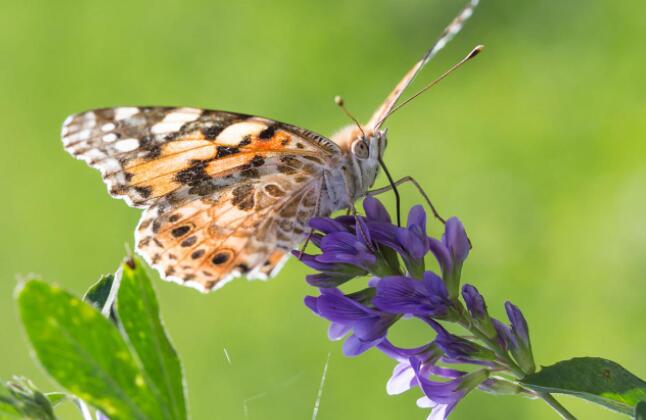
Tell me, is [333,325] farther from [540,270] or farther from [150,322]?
[540,270]

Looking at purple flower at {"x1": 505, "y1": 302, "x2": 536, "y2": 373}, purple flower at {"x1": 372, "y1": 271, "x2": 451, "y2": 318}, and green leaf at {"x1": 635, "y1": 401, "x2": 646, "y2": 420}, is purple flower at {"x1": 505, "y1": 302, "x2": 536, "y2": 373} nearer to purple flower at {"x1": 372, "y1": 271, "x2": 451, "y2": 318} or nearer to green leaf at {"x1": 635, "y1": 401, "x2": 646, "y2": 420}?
purple flower at {"x1": 372, "y1": 271, "x2": 451, "y2": 318}

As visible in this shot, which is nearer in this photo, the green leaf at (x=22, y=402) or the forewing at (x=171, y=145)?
the green leaf at (x=22, y=402)

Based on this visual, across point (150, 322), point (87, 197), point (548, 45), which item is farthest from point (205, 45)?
point (150, 322)

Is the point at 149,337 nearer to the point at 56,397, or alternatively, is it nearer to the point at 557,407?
the point at 56,397

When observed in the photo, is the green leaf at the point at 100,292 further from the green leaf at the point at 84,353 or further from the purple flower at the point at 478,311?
the purple flower at the point at 478,311

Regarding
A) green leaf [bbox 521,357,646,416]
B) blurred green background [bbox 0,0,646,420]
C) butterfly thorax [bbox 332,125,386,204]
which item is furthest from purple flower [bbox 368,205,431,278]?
blurred green background [bbox 0,0,646,420]

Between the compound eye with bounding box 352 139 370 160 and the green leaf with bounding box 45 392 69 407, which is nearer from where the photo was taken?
the green leaf with bounding box 45 392 69 407

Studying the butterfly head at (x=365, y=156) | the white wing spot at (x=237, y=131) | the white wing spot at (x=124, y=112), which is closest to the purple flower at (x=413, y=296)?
the butterfly head at (x=365, y=156)

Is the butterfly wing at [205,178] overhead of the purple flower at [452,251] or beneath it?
overhead
